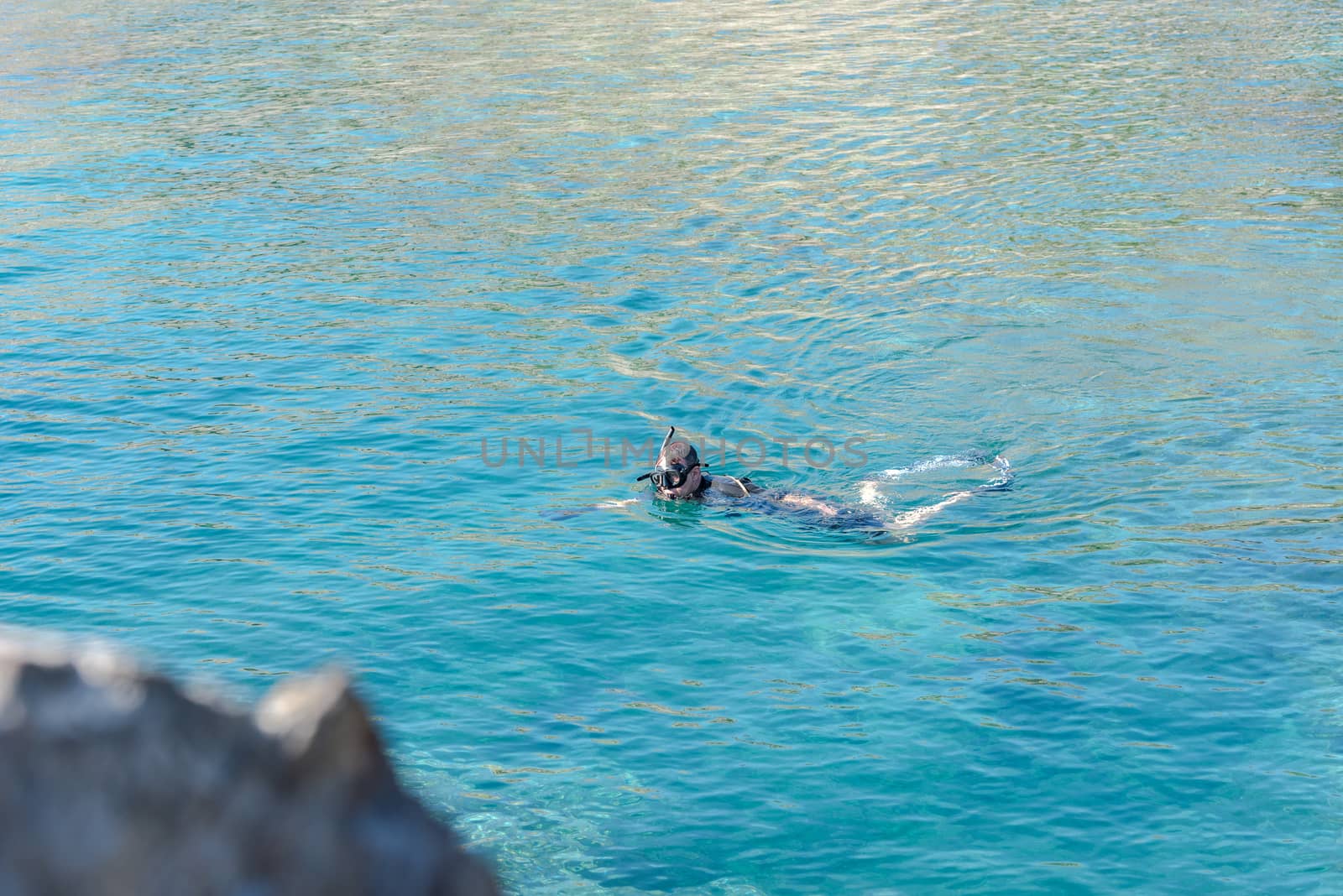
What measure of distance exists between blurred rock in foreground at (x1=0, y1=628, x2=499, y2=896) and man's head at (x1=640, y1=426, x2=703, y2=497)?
11.4 m

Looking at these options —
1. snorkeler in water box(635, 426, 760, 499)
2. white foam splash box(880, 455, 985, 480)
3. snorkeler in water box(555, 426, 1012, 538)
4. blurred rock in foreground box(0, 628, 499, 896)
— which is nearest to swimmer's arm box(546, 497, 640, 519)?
snorkeler in water box(555, 426, 1012, 538)

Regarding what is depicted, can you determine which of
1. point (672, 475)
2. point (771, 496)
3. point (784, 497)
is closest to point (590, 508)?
point (672, 475)

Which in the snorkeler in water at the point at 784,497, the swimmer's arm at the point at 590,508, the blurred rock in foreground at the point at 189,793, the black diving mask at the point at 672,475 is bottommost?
the swimmer's arm at the point at 590,508

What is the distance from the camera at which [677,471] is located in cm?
1350

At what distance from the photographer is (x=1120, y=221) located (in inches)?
880

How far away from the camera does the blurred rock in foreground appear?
5.37ft

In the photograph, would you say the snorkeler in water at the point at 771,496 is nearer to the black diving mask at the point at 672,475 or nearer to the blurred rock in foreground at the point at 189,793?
the black diving mask at the point at 672,475

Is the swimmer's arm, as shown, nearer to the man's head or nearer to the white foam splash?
the man's head

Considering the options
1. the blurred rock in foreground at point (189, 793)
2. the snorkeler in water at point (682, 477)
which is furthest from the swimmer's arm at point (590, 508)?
the blurred rock in foreground at point (189, 793)

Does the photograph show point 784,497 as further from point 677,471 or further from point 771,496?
point 677,471

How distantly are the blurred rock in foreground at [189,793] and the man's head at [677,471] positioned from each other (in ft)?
37.5

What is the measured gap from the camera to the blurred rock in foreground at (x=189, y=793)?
1636 millimetres

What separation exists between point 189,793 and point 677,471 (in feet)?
38.7

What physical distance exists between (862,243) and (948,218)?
2.00 m
